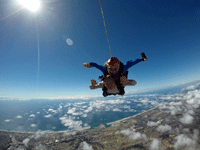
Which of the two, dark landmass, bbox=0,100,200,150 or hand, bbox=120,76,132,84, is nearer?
hand, bbox=120,76,132,84

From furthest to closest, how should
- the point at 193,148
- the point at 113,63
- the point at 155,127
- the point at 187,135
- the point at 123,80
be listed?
the point at 155,127 < the point at 187,135 < the point at 193,148 < the point at 123,80 < the point at 113,63

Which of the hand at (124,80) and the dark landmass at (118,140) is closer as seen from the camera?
the hand at (124,80)

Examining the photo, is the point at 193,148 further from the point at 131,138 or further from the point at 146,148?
the point at 131,138

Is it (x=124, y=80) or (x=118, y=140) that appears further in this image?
(x=118, y=140)

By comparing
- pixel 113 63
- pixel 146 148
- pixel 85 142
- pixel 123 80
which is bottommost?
pixel 146 148

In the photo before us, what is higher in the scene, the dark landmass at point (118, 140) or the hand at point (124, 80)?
the hand at point (124, 80)

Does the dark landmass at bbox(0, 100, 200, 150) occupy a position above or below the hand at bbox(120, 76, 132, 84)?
below

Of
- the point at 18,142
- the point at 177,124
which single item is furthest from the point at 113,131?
the point at 18,142

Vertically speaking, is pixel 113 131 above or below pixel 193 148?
above

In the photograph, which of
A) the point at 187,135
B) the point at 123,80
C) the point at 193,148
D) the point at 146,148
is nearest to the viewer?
the point at 123,80

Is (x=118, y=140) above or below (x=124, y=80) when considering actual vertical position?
below

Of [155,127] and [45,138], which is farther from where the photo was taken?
[155,127]
